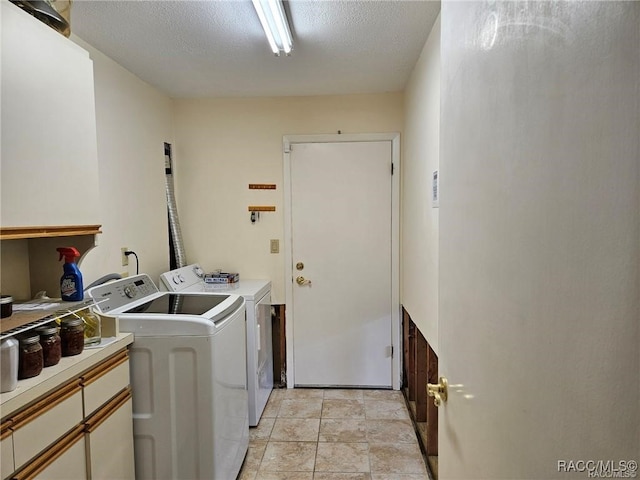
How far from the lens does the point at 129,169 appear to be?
7.98ft

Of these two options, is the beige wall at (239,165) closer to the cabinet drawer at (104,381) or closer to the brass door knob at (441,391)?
the cabinet drawer at (104,381)

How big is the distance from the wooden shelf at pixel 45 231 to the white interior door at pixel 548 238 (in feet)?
4.55

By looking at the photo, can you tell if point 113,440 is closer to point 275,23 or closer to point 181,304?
point 181,304

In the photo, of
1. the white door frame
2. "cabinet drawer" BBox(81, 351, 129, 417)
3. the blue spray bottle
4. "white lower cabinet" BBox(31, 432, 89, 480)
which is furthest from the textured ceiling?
"white lower cabinet" BBox(31, 432, 89, 480)

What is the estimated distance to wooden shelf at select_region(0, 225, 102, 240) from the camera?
1.18m

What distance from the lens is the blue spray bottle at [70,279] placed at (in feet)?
5.05

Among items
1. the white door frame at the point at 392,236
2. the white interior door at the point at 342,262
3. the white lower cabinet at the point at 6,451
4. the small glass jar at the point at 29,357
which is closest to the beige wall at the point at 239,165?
the white door frame at the point at 392,236

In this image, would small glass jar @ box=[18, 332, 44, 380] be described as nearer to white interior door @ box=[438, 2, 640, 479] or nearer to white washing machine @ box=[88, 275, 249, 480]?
white washing machine @ box=[88, 275, 249, 480]

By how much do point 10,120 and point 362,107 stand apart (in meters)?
2.35

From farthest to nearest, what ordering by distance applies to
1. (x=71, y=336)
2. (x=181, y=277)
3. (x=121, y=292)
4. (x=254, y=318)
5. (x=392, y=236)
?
(x=392, y=236), (x=181, y=277), (x=254, y=318), (x=121, y=292), (x=71, y=336)

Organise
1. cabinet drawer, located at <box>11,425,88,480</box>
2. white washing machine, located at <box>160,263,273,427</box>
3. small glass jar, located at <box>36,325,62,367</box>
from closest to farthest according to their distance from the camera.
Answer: cabinet drawer, located at <box>11,425,88,480</box> < small glass jar, located at <box>36,325,62,367</box> < white washing machine, located at <box>160,263,273,427</box>

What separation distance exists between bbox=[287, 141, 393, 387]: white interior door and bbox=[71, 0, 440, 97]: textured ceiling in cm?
62

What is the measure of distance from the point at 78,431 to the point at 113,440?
0.25 m

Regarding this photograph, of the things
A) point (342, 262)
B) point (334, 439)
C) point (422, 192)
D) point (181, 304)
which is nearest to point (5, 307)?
point (181, 304)
